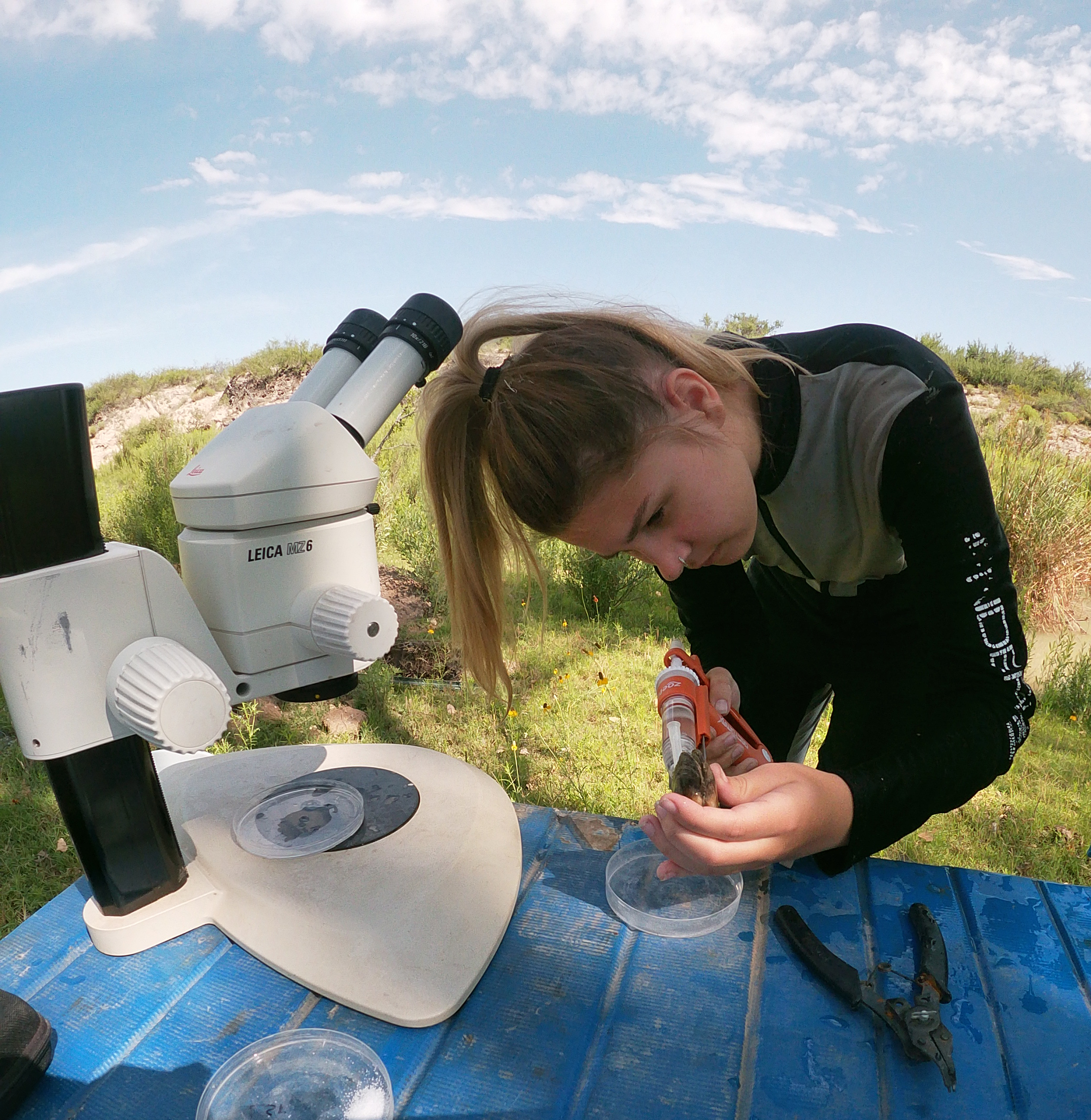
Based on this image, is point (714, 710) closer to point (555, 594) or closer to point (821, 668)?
point (821, 668)

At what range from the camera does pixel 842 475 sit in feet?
3.95

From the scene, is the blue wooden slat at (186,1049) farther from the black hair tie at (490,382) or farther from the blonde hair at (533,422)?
the black hair tie at (490,382)

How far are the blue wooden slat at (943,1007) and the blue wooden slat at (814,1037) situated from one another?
2cm

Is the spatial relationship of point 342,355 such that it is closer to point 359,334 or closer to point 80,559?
point 359,334

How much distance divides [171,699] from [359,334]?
0.53 meters

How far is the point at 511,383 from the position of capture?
113 centimetres

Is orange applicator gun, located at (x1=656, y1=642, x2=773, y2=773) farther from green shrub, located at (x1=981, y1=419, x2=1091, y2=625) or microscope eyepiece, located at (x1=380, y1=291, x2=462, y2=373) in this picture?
green shrub, located at (x1=981, y1=419, x2=1091, y2=625)

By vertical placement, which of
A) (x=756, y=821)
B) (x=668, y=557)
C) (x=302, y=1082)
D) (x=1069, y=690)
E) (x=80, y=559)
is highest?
(x=80, y=559)

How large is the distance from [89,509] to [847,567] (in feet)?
3.70

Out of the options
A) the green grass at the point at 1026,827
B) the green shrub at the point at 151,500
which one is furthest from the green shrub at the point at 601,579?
the green shrub at the point at 151,500

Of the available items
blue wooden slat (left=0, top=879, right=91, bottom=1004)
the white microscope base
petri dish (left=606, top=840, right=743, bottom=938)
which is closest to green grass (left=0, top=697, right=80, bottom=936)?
blue wooden slat (left=0, top=879, right=91, bottom=1004)

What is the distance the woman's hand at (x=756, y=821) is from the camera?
860mm

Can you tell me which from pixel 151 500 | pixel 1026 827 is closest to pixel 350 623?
pixel 1026 827

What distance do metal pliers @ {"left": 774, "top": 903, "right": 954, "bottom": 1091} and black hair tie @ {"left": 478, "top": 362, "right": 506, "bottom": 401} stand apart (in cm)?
79
